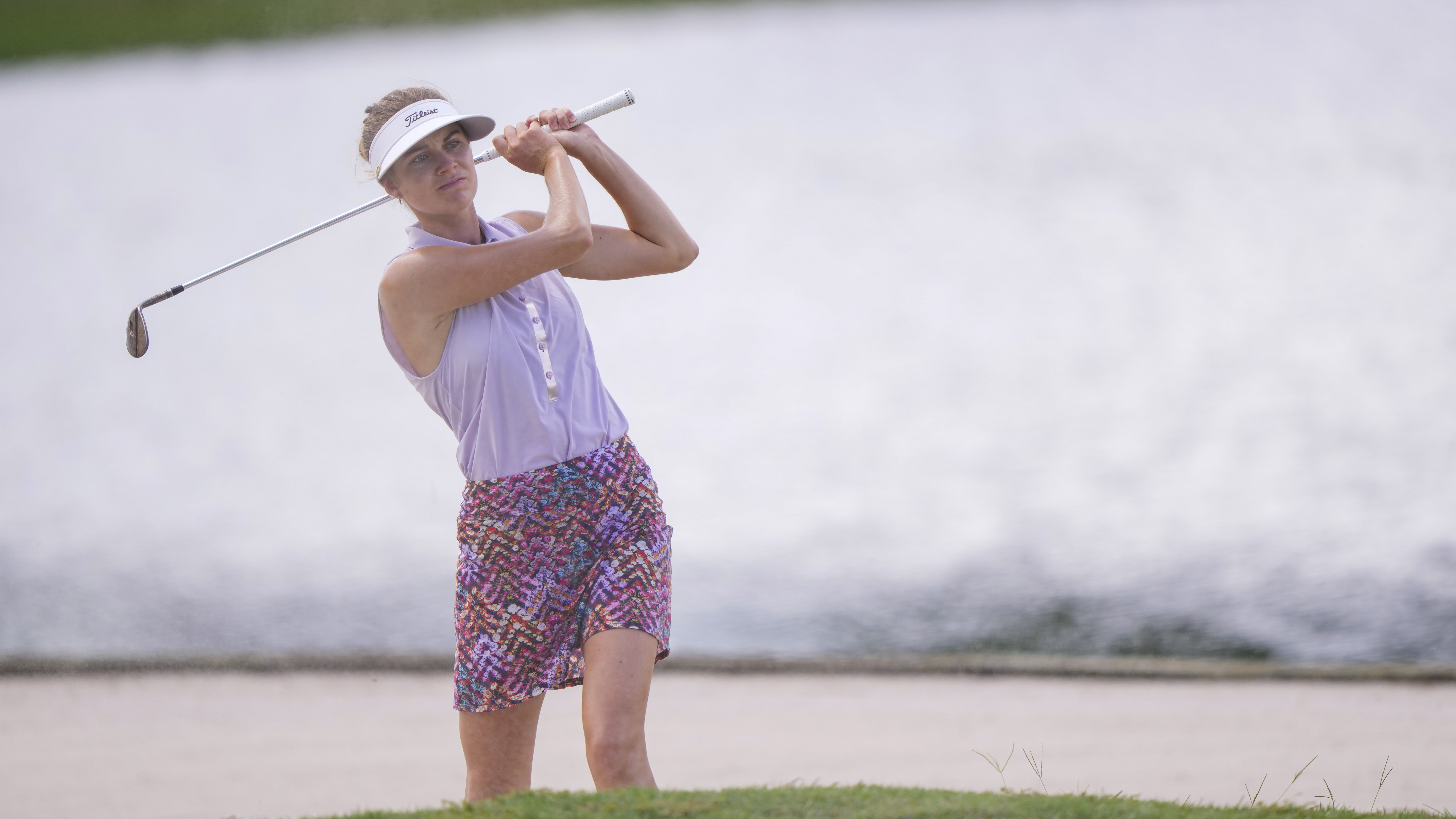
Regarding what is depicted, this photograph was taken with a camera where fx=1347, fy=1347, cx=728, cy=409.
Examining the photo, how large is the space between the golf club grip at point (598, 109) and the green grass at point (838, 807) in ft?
3.21

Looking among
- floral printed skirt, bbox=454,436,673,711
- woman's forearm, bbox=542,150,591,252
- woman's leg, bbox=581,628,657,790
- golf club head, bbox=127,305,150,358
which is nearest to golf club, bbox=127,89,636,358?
golf club head, bbox=127,305,150,358

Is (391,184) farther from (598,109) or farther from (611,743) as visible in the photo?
(611,743)

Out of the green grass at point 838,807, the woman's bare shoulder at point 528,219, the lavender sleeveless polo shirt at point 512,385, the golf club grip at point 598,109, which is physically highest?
the golf club grip at point 598,109

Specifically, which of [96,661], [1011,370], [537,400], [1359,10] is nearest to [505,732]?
[537,400]

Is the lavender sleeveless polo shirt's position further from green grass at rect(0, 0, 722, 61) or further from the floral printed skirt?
green grass at rect(0, 0, 722, 61)

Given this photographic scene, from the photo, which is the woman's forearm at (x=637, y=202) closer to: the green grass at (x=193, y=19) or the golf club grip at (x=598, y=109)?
the golf club grip at (x=598, y=109)

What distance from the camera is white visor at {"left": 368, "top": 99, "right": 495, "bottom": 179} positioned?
6.03 ft

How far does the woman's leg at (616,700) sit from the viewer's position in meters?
1.80

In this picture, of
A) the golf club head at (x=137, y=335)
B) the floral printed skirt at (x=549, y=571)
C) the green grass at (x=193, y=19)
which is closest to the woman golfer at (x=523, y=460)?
the floral printed skirt at (x=549, y=571)

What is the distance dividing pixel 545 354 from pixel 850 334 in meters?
5.17

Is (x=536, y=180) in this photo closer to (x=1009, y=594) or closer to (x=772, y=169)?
(x=772, y=169)

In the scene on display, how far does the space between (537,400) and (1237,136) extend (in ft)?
22.9

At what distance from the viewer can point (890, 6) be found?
9.36 metres

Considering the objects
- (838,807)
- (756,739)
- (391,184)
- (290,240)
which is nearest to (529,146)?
(391,184)
